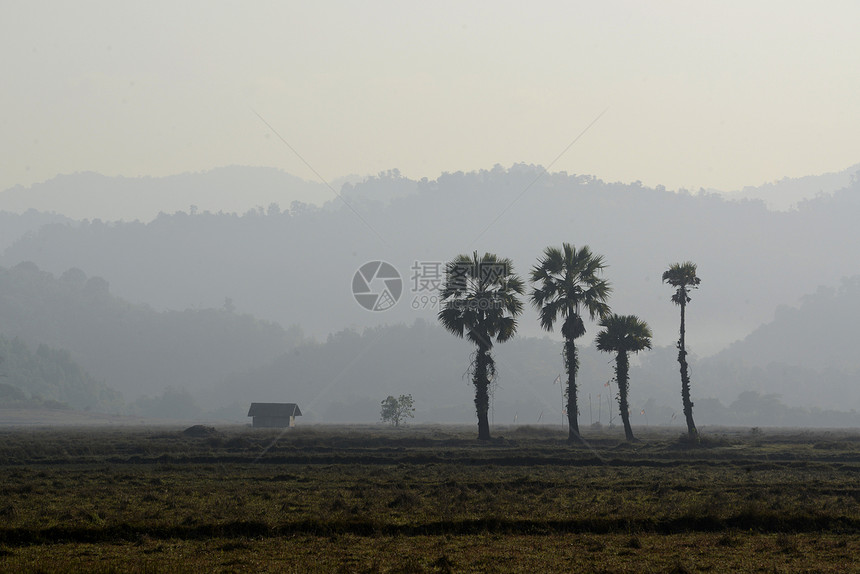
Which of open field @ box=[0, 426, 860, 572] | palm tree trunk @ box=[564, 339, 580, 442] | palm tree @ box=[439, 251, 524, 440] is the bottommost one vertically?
open field @ box=[0, 426, 860, 572]

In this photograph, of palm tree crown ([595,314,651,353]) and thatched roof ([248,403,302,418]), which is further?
→ thatched roof ([248,403,302,418])

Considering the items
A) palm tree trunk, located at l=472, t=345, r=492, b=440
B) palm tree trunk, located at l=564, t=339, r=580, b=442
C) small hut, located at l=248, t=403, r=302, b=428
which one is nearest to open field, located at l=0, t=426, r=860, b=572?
palm tree trunk, located at l=472, t=345, r=492, b=440

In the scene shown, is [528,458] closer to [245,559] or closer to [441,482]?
[441,482]

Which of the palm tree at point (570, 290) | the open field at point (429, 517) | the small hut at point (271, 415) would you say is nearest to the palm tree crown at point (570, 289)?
the palm tree at point (570, 290)

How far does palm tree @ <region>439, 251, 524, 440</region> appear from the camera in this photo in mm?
75062

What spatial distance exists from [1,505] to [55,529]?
6.87 m

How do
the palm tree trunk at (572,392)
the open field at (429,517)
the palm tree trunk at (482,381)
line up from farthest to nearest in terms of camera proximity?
the palm tree trunk at (572,392) < the palm tree trunk at (482,381) < the open field at (429,517)

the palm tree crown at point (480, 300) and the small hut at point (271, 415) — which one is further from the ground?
the palm tree crown at point (480, 300)

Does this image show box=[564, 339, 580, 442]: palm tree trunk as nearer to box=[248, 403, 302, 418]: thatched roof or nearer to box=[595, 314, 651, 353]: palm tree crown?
box=[595, 314, 651, 353]: palm tree crown

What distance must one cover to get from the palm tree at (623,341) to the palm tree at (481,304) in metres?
10.8

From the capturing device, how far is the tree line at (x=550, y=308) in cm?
7519

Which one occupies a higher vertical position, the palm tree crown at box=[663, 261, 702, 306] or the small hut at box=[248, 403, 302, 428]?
the palm tree crown at box=[663, 261, 702, 306]

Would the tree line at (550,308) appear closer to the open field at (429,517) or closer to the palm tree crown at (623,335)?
the palm tree crown at (623,335)

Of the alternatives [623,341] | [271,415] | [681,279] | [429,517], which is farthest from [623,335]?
[271,415]
